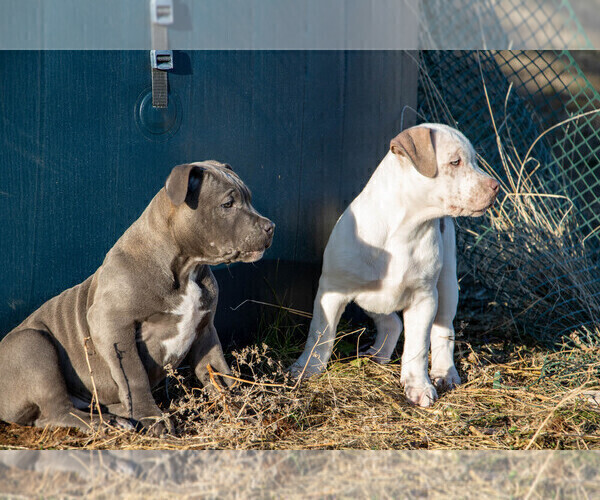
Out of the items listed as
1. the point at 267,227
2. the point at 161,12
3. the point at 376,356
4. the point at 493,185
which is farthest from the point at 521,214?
the point at 161,12

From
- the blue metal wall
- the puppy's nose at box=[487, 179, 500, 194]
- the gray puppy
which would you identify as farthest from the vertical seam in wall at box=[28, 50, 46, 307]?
the puppy's nose at box=[487, 179, 500, 194]

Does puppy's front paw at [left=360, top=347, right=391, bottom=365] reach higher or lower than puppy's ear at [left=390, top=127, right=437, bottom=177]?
lower

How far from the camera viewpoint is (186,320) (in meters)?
3.48

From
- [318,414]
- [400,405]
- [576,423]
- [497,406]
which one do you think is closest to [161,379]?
[318,414]

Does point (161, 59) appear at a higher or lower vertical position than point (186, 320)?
higher

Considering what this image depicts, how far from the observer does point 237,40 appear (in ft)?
13.8

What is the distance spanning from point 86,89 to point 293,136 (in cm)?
143

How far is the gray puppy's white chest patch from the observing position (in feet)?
11.3

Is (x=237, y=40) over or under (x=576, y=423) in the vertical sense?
over

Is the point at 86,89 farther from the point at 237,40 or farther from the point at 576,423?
the point at 576,423

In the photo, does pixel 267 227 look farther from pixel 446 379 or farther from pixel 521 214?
pixel 521 214

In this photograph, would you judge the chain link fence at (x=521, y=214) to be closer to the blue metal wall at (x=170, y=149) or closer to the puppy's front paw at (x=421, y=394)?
the blue metal wall at (x=170, y=149)

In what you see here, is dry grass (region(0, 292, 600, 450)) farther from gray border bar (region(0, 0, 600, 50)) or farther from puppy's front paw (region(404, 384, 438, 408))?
gray border bar (region(0, 0, 600, 50))

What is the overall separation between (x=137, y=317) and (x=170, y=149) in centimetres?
113
